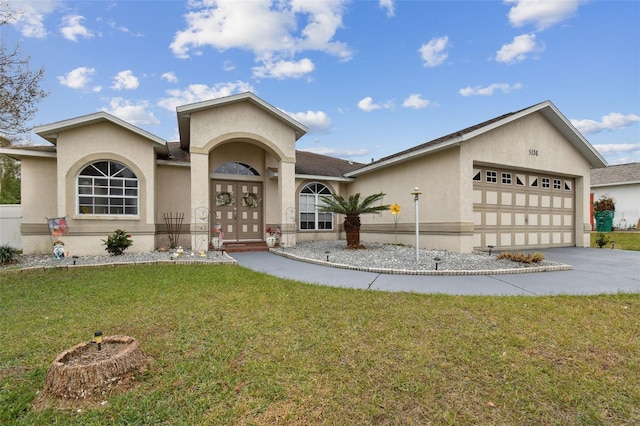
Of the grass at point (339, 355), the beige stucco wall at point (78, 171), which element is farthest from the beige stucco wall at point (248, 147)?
the grass at point (339, 355)

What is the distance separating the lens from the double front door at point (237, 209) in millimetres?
12477

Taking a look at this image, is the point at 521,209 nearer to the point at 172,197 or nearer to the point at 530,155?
the point at 530,155

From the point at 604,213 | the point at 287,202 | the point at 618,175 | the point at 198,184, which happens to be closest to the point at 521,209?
the point at 287,202

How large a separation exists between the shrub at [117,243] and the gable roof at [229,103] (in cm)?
447

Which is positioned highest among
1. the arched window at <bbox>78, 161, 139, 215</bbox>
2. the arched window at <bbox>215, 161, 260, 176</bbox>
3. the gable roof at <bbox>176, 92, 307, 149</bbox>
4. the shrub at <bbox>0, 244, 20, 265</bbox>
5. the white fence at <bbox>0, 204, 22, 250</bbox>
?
the gable roof at <bbox>176, 92, 307, 149</bbox>

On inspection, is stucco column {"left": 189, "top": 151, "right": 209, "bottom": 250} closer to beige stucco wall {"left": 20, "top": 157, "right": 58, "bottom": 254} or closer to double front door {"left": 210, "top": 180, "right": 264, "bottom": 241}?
double front door {"left": 210, "top": 180, "right": 264, "bottom": 241}

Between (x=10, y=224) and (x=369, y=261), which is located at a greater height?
(x=10, y=224)

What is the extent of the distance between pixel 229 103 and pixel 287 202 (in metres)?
4.24

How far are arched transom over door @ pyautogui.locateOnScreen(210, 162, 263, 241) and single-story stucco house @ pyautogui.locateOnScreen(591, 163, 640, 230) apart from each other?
23.2 metres

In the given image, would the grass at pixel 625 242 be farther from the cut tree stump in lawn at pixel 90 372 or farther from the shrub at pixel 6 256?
the shrub at pixel 6 256

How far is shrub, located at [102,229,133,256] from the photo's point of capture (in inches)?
370

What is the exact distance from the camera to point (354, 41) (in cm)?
1212

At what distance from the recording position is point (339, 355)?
3.18 metres

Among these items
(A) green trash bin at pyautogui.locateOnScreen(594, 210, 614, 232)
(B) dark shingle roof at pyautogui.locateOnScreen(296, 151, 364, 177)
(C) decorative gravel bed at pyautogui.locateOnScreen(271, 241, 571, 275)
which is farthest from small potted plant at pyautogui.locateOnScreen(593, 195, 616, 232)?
(C) decorative gravel bed at pyautogui.locateOnScreen(271, 241, 571, 275)
